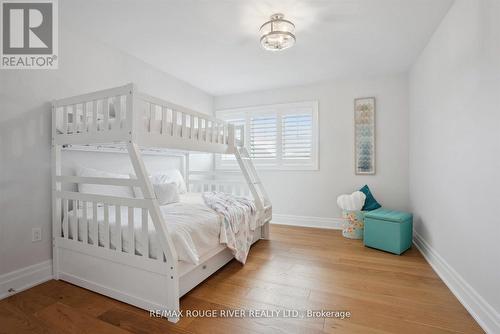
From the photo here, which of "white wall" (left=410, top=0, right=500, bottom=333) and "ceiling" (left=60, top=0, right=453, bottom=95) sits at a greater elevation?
"ceiling" (left=60, top=0, right=453, bottom=95)

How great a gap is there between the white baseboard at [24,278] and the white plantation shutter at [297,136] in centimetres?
308

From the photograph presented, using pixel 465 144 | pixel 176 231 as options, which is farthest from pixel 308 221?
pixel 176 231

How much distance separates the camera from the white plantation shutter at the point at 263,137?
13.0 ft

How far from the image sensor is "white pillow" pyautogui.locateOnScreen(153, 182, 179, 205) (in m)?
2.52

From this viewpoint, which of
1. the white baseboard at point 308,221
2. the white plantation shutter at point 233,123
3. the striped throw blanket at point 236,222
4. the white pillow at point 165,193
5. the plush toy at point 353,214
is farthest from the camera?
the white plantation shutter at point 233,123

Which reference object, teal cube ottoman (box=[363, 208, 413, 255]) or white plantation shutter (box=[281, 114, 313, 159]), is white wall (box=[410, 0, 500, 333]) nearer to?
teal cube ottoman (box=[363, 208, 413, 255])

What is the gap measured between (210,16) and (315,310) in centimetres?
237

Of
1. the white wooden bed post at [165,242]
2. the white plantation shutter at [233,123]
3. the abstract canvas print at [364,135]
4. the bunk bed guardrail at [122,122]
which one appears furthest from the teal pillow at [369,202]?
the white wooden bed post at [165,242]

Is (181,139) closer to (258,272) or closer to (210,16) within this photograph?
(210,16)

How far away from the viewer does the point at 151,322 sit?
1.47m

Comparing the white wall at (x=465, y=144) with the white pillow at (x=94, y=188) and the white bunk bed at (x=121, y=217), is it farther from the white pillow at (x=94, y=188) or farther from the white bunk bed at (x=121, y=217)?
the white pillow at (x=94, y=188)

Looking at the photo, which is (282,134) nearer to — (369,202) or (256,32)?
(369,202)

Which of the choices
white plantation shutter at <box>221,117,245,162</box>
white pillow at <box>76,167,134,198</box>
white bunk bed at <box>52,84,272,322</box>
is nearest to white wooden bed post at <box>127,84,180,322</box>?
white bunk bed at <box>52,84,272,322</box>

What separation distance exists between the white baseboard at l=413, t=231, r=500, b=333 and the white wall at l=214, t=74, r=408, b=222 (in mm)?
1173
